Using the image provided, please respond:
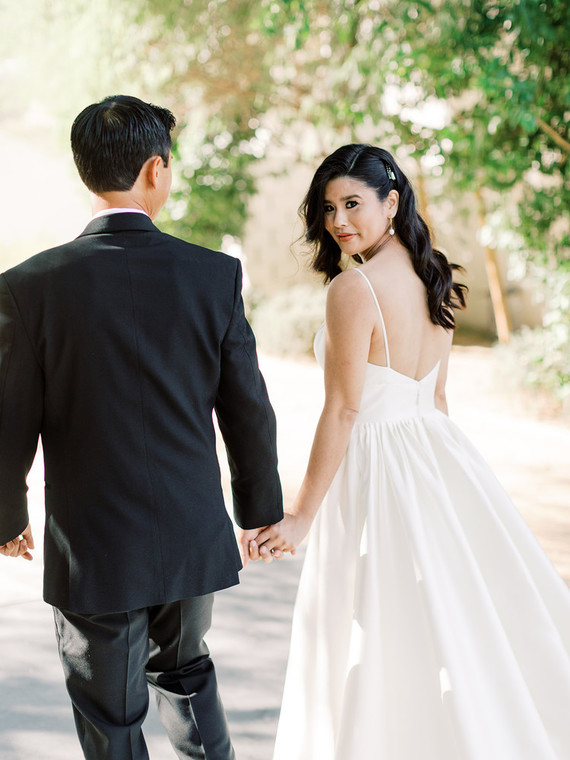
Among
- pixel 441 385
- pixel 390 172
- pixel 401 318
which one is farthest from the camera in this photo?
pixel 441 385

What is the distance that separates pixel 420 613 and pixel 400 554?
0.50 ft

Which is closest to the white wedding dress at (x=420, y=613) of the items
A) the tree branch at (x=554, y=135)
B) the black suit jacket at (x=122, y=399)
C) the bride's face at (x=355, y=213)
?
the bride's face at (x=355, y=213)

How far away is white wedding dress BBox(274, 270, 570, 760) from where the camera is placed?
1889mm

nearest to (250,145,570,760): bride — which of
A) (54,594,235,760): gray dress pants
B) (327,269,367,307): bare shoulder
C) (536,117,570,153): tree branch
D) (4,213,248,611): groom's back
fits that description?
(327,269,367,307): bare shoulder

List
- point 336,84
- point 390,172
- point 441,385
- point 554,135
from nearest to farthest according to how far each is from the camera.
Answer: point 390,172 → point 441,385 → point 554,135 → point 336,84

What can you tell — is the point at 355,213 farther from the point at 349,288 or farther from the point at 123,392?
the point at 123,392

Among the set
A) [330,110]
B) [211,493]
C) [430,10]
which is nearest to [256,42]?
[330,110]

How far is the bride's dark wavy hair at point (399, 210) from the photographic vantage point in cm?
217

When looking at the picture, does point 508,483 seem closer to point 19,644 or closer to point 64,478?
point 19,644

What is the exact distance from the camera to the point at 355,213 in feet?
7.18

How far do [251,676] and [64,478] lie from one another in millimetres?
1491

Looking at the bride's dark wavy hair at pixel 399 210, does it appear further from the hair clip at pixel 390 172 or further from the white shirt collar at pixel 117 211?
the white shirt collar at pixel 117 211

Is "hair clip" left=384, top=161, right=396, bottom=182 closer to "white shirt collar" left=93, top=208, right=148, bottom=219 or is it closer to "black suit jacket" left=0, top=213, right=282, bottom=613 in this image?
"black suit jacket" left=0, top=213, right=282, bottom=613

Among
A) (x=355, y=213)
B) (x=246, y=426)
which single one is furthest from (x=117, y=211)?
(x=355, y=213)
